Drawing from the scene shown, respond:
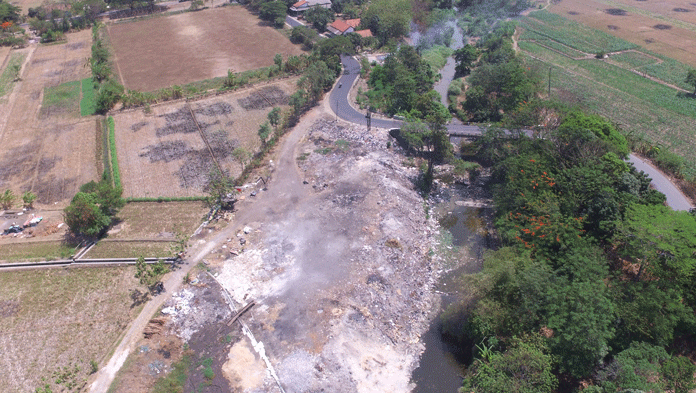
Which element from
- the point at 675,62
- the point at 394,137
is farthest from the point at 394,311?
the point at 675,62

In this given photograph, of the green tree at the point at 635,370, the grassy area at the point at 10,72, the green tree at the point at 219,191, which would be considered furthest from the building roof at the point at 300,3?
the green tree at the point at 635,370

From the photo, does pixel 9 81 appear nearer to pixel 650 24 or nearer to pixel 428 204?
pixel 428 204

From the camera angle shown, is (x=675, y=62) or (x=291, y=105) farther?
(x=675, y=62)

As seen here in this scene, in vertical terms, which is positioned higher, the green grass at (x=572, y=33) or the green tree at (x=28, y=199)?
the green grass at (x=572, y=33)

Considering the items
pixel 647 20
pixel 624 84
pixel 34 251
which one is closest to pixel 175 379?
pixel 34 251

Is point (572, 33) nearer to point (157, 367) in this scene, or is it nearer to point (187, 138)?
point (187, 138)

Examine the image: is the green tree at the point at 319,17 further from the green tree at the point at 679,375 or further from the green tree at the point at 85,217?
the green tree at the point at 679,375
